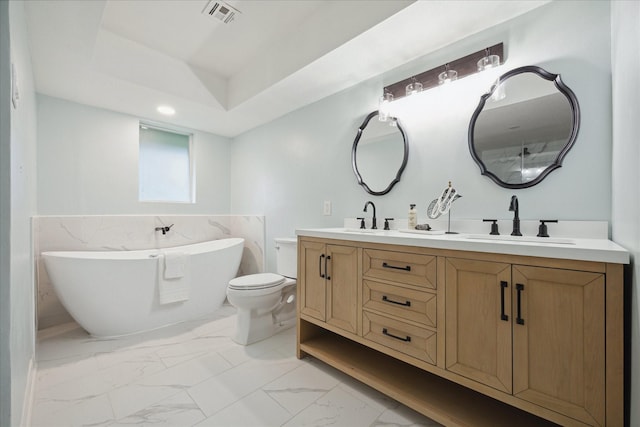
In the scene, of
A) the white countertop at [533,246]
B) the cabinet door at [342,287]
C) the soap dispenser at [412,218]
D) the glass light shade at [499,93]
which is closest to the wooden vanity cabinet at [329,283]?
the cabinet door at [342,287]

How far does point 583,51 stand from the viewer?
4.36 ft

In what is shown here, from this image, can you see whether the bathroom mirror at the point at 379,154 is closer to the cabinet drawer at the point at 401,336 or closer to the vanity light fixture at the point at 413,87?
the vanity light fixture at the point at 413,87

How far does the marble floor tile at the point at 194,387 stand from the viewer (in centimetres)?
138

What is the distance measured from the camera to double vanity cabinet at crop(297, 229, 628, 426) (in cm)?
91

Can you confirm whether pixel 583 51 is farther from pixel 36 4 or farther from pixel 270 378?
pixel 36 4

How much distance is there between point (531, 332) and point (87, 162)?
3.75m

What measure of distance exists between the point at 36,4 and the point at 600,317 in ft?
9.60

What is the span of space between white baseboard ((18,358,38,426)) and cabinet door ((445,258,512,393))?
1917 mm

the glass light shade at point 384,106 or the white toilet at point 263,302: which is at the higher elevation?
the glass light shade at point 384,106

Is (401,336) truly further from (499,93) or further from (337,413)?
(499,93)

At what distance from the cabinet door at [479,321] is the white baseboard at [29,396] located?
192cm

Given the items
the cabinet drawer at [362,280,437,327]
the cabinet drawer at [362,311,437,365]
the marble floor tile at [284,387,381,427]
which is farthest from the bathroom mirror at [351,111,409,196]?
the marble floor tile at [284,387,381,427]

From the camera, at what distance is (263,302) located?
7.24 feet

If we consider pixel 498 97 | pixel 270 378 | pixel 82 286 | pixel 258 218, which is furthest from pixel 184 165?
pixel 498 97
